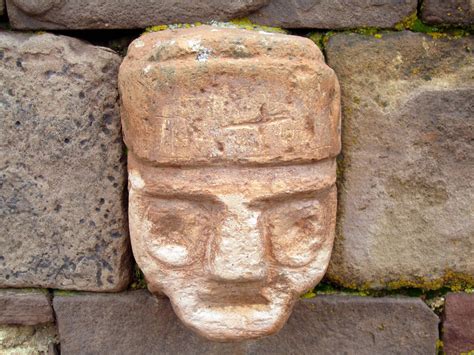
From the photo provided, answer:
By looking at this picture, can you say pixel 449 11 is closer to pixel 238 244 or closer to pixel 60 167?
pixel 238 244

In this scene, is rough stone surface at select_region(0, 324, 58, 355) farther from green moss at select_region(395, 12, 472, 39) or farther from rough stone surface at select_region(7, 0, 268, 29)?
green moss at select_region(395, 12, 472, 39)

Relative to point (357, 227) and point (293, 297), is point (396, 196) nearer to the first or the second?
point (357, 227)

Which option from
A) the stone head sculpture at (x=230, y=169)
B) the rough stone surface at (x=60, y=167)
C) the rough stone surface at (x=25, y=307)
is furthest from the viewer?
the rough stone surface at (x=25, y=307)

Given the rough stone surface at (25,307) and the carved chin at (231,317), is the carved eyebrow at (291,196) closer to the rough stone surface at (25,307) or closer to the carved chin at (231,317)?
the carved chin at (231,317)

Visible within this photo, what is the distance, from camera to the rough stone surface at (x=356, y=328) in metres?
1.35

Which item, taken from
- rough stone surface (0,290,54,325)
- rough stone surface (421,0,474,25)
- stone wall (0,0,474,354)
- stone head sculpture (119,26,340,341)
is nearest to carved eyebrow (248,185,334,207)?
stone head sculpture (119,26,340,341)

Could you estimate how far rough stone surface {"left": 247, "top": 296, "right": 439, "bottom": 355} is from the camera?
1.35 meters

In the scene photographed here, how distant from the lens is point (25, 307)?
1.34 m

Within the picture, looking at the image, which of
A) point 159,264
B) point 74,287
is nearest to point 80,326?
point 74,287

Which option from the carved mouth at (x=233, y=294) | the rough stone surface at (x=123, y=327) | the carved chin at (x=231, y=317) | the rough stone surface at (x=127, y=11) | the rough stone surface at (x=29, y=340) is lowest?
A: the rough stone surface at (x=29, y=340)

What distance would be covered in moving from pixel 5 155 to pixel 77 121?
0.20m

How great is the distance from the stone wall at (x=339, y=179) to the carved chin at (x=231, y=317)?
0.28 meters

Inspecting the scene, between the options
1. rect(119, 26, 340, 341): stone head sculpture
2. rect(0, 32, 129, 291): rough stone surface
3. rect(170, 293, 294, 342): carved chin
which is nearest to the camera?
rect(119, 26, 340, 341): stone head sculpture

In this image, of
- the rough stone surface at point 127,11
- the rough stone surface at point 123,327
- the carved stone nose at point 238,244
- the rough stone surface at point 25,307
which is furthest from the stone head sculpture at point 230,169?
the rough stone surface at point 25,307
